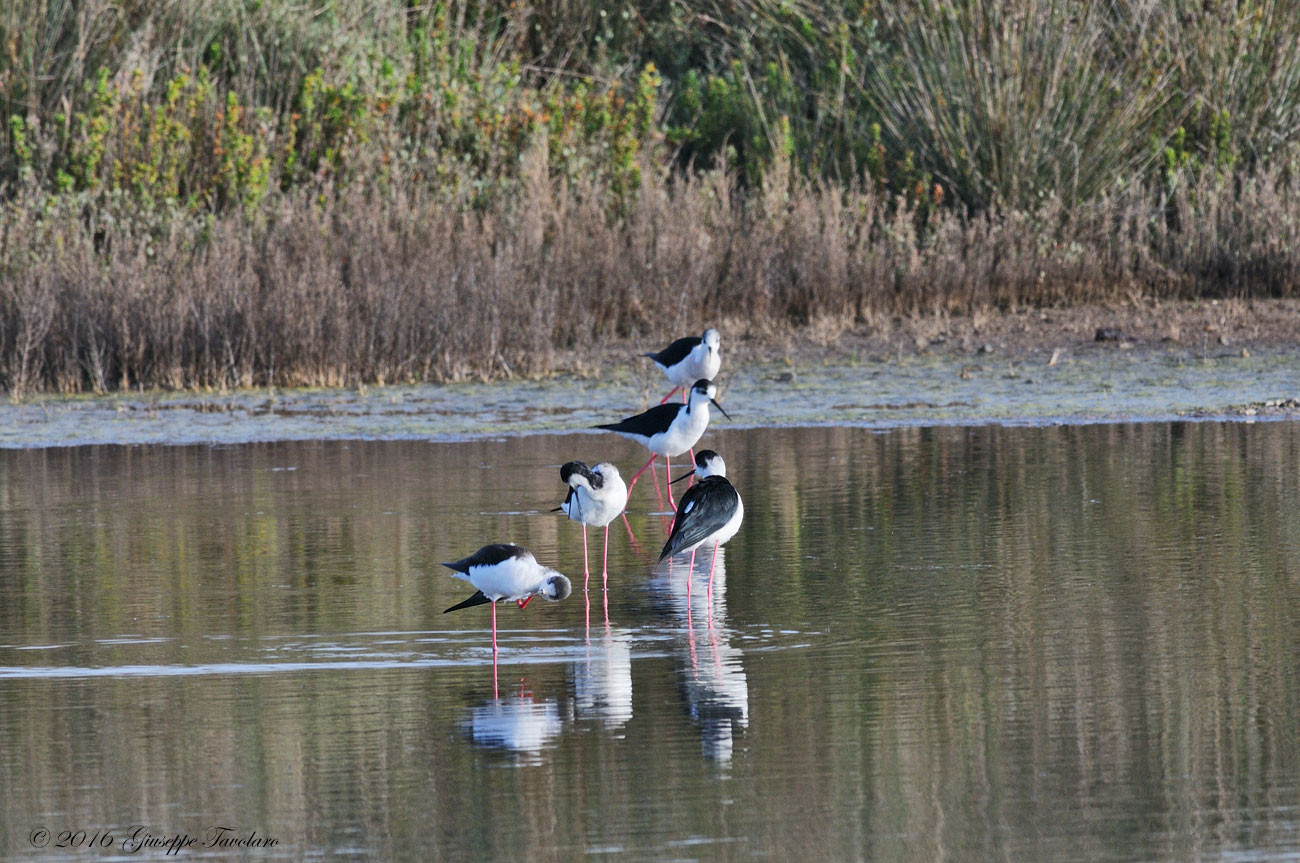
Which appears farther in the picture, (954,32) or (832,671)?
(954,32)

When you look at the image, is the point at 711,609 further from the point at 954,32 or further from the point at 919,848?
the point at 954,32

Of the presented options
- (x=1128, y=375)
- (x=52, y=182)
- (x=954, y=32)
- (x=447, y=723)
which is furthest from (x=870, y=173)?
(x=447, y=723)

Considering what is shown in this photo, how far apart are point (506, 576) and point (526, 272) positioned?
10.0 meters

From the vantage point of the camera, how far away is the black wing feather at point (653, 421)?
415 inches

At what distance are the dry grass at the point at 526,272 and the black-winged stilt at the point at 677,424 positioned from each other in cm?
485

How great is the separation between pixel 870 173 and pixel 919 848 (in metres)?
15.1

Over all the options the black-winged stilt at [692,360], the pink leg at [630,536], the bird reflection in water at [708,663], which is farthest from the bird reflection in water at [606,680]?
the black-winged stilt at [692,360]

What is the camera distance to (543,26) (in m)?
23.3

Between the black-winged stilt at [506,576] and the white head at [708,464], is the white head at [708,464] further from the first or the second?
the black-winged stilt at [506,576]

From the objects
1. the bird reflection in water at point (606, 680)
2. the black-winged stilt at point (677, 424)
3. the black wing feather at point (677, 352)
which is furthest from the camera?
the black wing feather at point (677, 352)

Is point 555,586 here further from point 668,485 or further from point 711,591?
point 668,485

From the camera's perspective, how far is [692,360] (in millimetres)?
13016

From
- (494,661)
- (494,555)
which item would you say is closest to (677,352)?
(494,555)

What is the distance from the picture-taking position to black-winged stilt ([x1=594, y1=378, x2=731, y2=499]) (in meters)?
10.2
